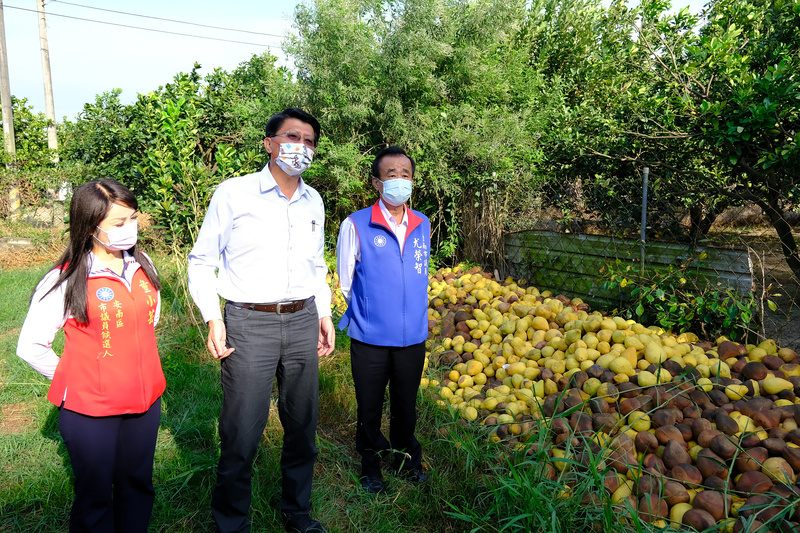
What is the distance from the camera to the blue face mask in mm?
3025

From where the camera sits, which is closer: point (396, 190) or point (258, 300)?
point (258, 300)

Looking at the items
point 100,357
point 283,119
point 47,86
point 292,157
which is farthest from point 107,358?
point 47,86

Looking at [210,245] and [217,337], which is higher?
[210,245]

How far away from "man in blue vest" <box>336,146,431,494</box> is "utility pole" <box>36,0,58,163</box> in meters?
15.2

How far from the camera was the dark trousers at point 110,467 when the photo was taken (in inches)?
82.0

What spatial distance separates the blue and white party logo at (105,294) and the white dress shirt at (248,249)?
1.06 feet

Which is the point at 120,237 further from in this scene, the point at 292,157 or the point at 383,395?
the point at 383,395

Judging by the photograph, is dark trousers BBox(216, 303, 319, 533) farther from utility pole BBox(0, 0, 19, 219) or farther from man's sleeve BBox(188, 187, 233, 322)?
utility pole BBox(0, 0, 19, 219)

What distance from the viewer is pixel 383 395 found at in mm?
3045

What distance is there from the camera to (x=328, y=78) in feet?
21.9

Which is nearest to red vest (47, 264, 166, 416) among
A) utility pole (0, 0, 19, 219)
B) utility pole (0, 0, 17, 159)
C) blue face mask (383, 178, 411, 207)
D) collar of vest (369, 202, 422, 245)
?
collar of vest (369, 202, 422, 245)

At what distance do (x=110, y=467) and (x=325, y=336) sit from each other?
114 cm

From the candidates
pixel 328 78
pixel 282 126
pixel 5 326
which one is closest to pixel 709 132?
pixel 282 126

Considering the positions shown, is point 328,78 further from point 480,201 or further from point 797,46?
point 797,46
